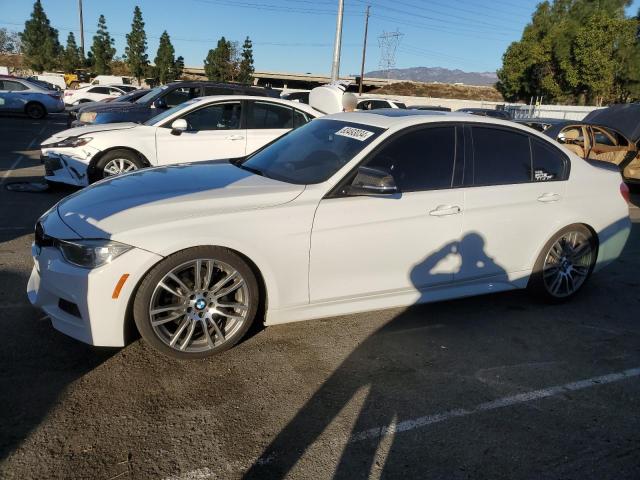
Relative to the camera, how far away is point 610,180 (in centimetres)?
485

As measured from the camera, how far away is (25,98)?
22.6 meters

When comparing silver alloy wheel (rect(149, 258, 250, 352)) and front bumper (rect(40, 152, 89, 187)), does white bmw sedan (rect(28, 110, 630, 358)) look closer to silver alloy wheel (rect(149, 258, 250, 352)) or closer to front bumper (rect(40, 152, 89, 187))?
silver alloy wheel (rect(149, 258, 250, 352))

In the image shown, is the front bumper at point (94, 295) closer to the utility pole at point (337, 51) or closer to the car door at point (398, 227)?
the car door at point (398, 227)

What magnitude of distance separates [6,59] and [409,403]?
108 metres

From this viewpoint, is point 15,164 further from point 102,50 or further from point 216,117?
point 102,50

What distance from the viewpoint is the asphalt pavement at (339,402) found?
8.30 ft

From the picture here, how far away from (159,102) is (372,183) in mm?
8447

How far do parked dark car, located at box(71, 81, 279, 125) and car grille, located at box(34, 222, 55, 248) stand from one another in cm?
709

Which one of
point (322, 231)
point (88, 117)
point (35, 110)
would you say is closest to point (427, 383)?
point (322, 231)

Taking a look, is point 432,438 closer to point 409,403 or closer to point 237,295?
point 409,403

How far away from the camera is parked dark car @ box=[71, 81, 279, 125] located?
32.8 feet

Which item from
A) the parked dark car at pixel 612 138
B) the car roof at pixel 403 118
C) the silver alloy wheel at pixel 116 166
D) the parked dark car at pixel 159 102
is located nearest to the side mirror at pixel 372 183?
the car roof at pixel 403 118

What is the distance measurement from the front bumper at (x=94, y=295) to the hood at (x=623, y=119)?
39.7 feet

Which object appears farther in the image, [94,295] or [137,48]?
[137,48]
